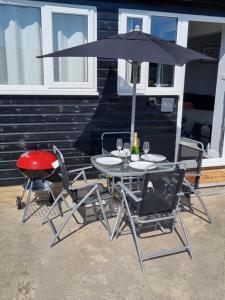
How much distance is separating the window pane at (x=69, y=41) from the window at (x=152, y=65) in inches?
19.8

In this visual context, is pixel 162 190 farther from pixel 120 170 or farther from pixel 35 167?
pixel 35 167

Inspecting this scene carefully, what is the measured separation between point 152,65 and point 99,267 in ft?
9.68

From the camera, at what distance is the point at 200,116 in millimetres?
6270

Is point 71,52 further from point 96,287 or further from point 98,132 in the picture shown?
point 96,287

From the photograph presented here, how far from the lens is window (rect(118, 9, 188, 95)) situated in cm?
402

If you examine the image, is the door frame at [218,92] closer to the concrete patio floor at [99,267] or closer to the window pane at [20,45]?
the concrete patio floor at [99,267]

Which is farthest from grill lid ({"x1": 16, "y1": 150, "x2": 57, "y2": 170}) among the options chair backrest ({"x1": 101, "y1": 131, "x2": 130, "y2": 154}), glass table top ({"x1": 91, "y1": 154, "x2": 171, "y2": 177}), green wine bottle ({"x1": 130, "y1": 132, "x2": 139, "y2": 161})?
chair backrest ({"x1": 101, "y1": 131, "x2": 130, "y2": 154})

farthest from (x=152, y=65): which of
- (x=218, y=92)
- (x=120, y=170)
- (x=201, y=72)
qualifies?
(x=201, y=72)

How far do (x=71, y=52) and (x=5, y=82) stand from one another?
1.47 meters

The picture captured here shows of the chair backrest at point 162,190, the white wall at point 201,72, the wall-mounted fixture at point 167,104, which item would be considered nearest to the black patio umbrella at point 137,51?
the chair backrest at point 162,190

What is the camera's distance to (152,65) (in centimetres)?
430

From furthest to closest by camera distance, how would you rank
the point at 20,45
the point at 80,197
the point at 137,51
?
1. the point at 20,45
2. the point at 80,197
3. the point at 137,51

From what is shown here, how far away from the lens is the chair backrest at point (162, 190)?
7.96 ft

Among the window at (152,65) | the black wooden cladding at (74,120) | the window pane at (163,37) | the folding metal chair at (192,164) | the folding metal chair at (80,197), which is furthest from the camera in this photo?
the window pane at (163,37)
